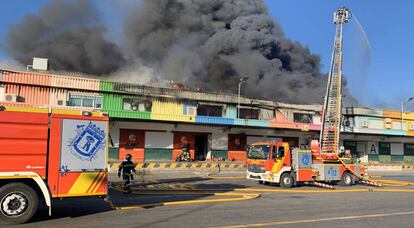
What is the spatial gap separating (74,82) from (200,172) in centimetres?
1105

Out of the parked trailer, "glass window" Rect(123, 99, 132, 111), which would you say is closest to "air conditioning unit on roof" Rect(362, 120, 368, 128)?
"glass window" Rect(123, 99, 132, 111)

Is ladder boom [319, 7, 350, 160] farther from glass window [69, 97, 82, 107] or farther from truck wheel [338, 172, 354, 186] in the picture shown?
glass window [69, 97, 82, 107]

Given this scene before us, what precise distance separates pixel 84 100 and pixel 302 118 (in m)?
20.0

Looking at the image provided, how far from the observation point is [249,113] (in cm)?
3638

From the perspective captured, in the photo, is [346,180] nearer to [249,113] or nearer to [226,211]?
[226,211]

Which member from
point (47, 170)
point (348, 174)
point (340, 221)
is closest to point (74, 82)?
point (348, 174)

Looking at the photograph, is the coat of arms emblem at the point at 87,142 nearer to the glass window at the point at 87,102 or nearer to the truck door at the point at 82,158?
the truck door at the point at 82,158

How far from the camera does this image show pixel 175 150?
3400 cm

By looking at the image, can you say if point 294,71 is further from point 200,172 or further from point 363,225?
point 363,225

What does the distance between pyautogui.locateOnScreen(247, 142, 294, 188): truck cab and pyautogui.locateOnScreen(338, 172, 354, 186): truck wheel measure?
345 cm

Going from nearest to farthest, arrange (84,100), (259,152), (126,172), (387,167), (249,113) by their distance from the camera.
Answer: (126,172), (259,152), (84,100), (249,113), (387,167)

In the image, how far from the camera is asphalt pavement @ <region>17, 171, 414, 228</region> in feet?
29.0

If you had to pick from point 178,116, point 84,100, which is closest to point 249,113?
point 178,116

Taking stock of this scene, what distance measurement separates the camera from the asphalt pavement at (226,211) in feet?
29.0
